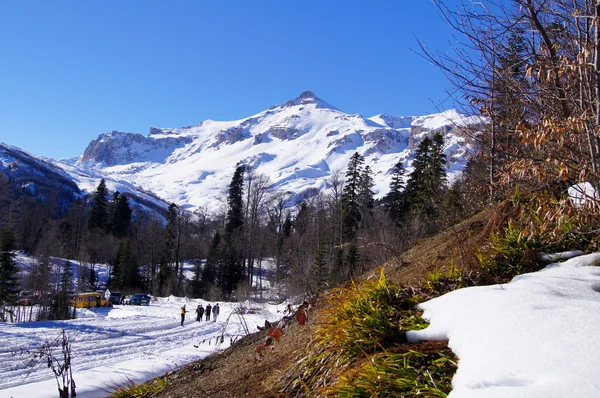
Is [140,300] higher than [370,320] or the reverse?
the reverse

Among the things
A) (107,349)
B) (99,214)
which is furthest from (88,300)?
(99,214)

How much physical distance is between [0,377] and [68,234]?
55.0 meters

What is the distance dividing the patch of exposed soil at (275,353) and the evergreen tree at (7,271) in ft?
102

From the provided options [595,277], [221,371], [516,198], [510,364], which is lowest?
[221,371]

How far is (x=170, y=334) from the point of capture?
21312mm

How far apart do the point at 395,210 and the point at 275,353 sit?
37.7 m

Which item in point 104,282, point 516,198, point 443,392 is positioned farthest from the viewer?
point 104,282

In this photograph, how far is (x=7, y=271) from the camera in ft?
99.1

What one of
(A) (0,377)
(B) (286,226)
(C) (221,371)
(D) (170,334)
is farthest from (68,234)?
(C) (221,371)

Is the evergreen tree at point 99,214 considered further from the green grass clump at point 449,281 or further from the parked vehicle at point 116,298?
the green grass clump at point 449,281

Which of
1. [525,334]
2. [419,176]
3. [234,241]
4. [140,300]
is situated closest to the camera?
[525,334]

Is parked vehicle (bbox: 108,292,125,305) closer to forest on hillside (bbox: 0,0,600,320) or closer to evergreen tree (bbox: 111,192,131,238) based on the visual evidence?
forest on hillside (bbox: 0,0,600,320)

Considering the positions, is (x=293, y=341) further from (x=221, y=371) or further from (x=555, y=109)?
(x=555, y=109)

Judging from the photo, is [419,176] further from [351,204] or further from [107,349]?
[107,349]
